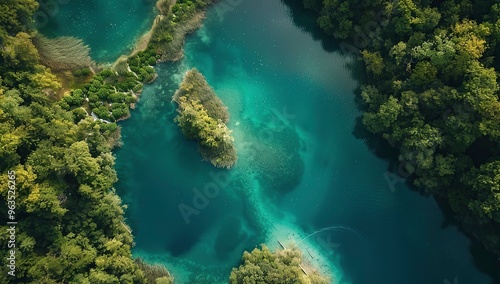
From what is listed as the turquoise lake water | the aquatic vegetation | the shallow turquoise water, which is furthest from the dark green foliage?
the turquoise lake water

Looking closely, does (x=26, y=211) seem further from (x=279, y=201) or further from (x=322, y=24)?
(x=322, y=24)

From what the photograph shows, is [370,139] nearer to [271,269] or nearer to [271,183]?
[271,183]

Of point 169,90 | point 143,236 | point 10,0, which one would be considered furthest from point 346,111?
point 10,0

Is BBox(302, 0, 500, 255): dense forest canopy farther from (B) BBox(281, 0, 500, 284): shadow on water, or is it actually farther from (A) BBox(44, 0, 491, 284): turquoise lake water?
(A) BBox(44, 0, 491, 284): turquoise lake water

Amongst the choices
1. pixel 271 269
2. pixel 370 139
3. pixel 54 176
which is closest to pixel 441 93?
pixel 370 139

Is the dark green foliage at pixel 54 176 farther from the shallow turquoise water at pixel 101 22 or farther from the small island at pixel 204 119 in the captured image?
the small island at pixel 204 119

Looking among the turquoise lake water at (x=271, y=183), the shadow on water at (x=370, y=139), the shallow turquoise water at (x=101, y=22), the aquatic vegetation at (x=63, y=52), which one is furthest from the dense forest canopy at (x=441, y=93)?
the aquatic vegetation at (x=63, y=52)
